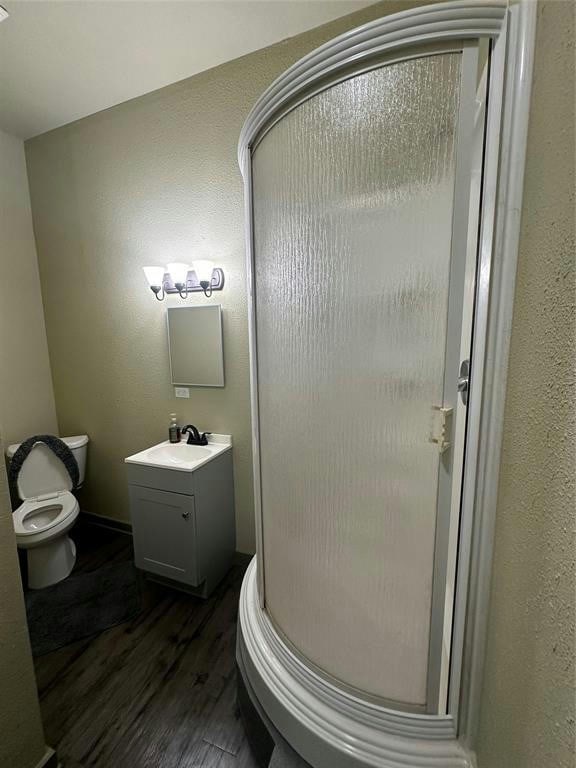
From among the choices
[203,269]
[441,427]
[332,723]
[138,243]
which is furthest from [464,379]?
[138,243]

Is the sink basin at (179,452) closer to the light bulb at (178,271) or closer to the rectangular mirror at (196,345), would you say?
the rectangular mirror at (196,345)

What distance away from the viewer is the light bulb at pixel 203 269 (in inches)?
74.0

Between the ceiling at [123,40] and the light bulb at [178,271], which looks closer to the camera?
the ceiling at [123,40]

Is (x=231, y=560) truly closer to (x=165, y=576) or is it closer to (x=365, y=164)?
(x=165, y=576)

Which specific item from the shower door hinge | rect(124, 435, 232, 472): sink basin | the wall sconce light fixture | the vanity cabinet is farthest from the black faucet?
the shower door hinge

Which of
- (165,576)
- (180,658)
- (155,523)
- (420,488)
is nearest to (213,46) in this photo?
(420,488)

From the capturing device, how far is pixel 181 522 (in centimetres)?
178

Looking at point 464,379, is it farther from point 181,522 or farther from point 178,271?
point 178,271

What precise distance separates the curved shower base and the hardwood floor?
0.98 ft

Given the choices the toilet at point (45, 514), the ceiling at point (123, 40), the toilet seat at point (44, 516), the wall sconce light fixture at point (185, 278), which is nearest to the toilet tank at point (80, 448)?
the toilet at point (45, 514)

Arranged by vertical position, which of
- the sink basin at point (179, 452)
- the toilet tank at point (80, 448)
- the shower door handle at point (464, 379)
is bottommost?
the toilet tank at point (80, 448)

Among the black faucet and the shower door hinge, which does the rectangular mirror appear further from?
the shower door hinge

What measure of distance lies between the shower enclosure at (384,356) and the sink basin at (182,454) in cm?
88

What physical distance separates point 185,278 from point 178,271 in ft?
0.18
